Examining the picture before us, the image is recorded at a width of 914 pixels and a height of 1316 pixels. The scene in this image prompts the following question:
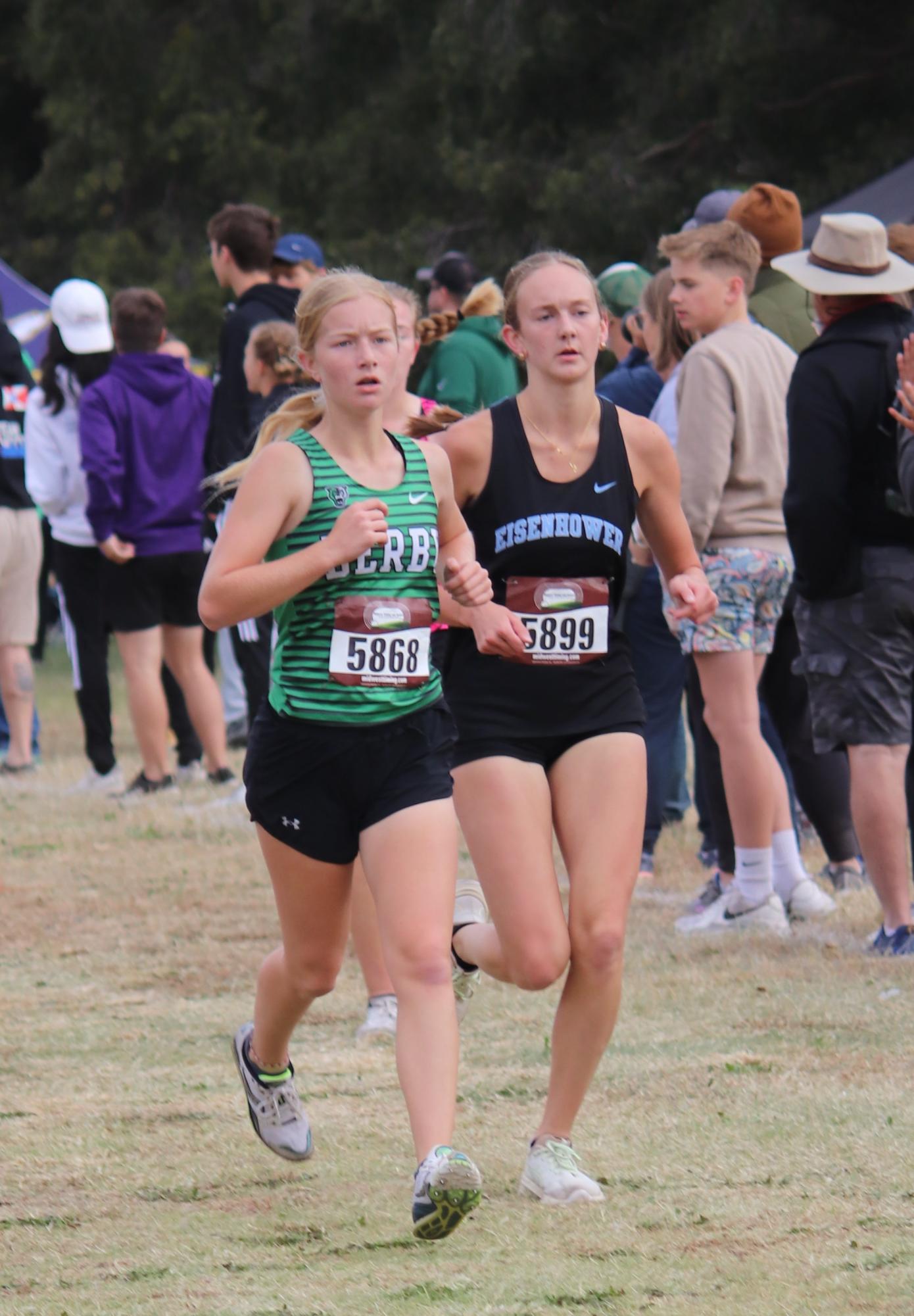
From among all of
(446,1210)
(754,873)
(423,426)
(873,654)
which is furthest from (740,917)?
(446,1210)

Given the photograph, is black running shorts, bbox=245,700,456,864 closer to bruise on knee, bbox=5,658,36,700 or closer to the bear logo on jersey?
the bear logo on jersey

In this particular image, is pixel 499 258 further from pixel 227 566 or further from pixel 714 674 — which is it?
pixel 227 566

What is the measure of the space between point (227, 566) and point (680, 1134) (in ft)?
5.55

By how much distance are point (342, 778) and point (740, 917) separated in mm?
3004

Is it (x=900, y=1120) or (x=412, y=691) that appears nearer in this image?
(x=412, y=691)

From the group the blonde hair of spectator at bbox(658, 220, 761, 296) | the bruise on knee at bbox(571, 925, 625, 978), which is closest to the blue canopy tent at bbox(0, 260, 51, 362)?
the blonde hair of spectator at bbox(658, 220, 761, 296)

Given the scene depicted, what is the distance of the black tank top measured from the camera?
4258mm

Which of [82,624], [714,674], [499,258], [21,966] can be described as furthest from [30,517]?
[499,258]

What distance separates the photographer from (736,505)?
653 cm

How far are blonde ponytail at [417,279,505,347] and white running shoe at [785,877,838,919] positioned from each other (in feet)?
7.10

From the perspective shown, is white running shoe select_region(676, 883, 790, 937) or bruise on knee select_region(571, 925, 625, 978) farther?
white running shoe select_region(676, 883, 790, 937)

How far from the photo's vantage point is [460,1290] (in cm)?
356

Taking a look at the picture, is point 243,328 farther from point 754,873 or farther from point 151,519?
point 754,873

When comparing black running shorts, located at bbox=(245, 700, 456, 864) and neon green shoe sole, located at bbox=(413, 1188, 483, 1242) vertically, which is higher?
black running shorts, located at bbox=(245, 700, 456, 864)
